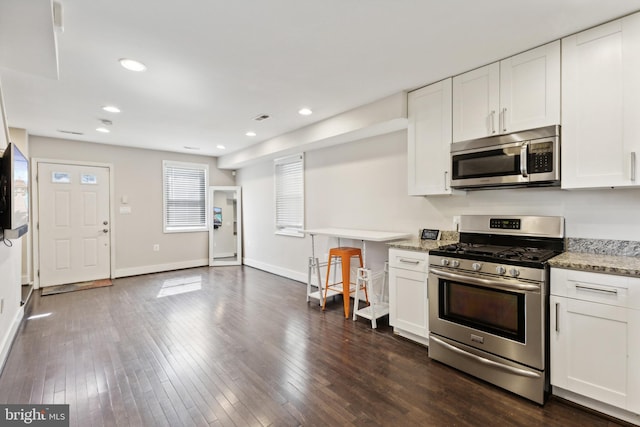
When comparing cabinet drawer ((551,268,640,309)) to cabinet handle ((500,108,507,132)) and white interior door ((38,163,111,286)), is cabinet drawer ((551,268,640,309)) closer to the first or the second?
cabinet handle ((500,108,507,132))

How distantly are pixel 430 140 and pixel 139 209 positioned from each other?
5612mm

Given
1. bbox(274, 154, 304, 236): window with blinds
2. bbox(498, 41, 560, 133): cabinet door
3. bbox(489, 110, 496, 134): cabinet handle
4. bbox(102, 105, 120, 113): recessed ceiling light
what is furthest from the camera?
bbox(274, 154, 304, 236): window with blinds

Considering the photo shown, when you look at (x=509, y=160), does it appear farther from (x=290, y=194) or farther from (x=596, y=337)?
(x=290, y=194)

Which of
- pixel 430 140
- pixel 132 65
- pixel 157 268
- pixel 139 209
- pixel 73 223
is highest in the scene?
pixel 132 65

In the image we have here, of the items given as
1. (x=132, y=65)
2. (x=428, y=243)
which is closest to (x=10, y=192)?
(x=132, y=65)

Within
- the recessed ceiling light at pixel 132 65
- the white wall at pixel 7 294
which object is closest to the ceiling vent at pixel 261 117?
the recessed ceiling light at pixel 132 65

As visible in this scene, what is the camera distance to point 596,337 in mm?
1894

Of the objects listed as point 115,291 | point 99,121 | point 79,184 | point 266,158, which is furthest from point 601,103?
point 79,184

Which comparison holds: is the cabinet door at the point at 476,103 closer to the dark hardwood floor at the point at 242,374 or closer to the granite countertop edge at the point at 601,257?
the granite countertop edge at the point at 601,257

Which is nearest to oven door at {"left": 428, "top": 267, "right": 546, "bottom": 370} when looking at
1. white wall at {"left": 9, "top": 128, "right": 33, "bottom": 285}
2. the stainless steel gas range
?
the stainless steel gas range

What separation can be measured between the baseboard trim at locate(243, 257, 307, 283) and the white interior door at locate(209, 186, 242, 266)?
44 centimetres

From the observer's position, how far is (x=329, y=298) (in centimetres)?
442

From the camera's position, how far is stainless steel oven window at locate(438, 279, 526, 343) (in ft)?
7.06

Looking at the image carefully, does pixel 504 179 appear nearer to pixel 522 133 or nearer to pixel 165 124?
pixel 522 133
